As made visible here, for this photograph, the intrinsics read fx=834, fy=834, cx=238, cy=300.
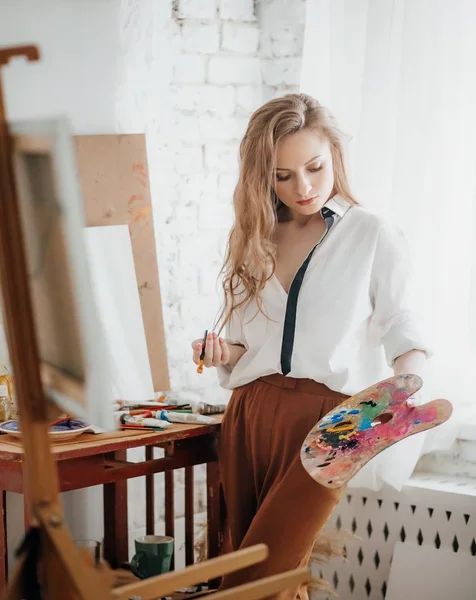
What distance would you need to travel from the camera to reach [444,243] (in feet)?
8.58

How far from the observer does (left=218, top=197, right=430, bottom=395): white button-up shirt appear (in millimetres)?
2062

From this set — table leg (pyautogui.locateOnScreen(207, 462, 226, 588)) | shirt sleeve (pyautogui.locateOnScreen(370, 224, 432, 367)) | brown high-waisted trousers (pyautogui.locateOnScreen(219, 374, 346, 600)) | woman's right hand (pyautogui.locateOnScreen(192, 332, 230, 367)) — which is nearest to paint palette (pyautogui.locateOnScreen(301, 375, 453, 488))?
brown high-waisted trousers (pyautogui.locateOnScreen(219, 374, 346, 600))

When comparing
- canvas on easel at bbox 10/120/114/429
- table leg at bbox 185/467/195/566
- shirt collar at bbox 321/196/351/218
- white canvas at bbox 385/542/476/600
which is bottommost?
white canvas at bbox 385/542/476/600

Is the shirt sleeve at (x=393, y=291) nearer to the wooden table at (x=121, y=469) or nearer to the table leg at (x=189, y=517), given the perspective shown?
the wooden table at (x=121, y=469)

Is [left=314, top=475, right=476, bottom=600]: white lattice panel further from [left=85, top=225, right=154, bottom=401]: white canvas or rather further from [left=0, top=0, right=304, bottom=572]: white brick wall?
[left=85, top=225, right=154, bottom=401]: white canvas

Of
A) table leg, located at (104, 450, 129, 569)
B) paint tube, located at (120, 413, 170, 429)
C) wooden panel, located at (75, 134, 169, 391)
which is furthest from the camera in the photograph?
wooden panel, located at (75, 134, 169, 391)

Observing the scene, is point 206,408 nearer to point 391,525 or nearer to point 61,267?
point 391,525

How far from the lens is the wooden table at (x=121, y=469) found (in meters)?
2.00

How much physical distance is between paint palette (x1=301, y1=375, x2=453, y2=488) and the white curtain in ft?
2.33

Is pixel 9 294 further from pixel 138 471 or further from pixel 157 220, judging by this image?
pixel 157 220

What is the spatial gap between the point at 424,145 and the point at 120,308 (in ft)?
3.58

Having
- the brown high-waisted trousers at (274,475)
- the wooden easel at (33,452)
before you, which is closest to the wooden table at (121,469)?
the brown high-waisted trousers at (274,475)

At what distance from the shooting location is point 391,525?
2.73 meters

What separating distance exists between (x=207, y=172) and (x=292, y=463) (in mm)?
1303
